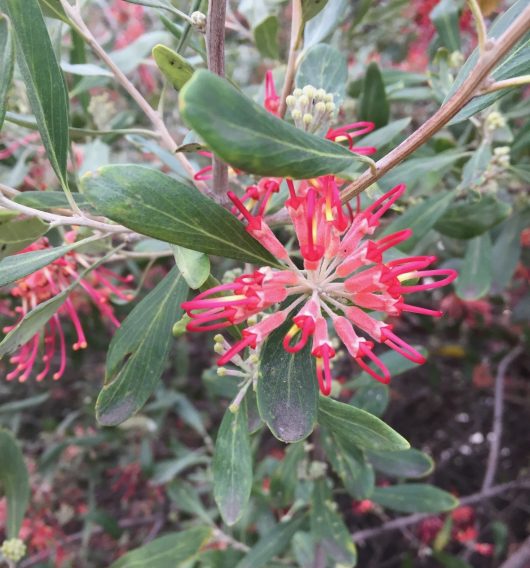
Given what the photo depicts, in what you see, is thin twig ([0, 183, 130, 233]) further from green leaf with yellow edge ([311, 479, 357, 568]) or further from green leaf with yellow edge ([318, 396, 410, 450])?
green leaf with yellow edge ([311, 479, 357, 568])

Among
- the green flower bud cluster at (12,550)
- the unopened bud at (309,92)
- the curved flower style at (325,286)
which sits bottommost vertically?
the green flower bud cluster at (12,550)

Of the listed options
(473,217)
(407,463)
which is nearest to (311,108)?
(473,217)

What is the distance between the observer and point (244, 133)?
1.64 feet

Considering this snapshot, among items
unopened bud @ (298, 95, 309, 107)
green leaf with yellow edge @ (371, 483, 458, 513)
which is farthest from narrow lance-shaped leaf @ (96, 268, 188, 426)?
green leaf with yellow edge @ (371, 483, 458, 513)

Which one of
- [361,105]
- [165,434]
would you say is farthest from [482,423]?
[361,105]

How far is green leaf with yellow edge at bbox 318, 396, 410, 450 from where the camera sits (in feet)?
2.36

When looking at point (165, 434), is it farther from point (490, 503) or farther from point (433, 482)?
point (490, 503)

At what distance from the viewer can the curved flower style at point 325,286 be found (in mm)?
674

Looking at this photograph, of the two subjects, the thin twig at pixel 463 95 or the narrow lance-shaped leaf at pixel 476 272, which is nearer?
the thin twig at pixel 463 95

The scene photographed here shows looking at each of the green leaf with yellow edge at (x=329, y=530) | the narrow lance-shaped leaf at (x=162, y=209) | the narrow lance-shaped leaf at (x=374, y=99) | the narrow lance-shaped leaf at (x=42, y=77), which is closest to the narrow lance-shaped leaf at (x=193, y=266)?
the narrow lance-shaped leaf at (x=162, y=209)

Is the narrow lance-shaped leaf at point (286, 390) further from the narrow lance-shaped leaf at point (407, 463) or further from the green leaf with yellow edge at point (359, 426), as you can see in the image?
the narrow lance-shaped leaf at point (407, 463)

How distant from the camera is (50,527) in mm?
2318

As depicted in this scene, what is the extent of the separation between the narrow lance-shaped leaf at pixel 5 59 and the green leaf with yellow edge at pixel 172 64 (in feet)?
0.59

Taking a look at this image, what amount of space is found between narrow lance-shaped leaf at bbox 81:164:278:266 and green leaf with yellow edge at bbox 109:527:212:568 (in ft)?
3.41
